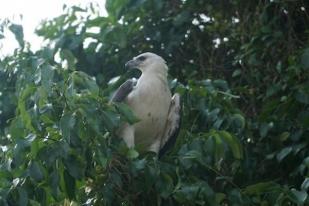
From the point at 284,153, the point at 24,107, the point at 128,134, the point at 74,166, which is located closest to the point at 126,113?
the point at 74,166

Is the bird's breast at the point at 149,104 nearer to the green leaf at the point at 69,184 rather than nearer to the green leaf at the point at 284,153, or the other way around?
the green leaf at the point at 284,153

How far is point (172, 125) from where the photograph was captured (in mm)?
6609

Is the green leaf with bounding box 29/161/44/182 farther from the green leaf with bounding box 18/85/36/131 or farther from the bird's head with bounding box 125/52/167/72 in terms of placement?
the bird's head with bounding box 125/52/167/72

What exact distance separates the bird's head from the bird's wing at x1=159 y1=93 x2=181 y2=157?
0.30 m

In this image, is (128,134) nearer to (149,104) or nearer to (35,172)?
(149,104)

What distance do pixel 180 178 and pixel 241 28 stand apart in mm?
2891

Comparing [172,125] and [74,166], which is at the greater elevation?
[74,166]

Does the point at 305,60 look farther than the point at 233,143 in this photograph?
Yes

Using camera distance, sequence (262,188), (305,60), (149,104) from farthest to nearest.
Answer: (149,104)
(305,60)
(262,188)

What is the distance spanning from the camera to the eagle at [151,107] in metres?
6.40

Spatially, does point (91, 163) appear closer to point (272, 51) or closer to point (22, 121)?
point (22, 121)

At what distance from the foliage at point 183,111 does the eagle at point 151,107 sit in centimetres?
16

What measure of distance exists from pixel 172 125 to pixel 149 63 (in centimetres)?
58

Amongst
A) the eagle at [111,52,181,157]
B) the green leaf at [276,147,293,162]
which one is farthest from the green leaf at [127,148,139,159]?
the green leaf at [276,147,293,162]
